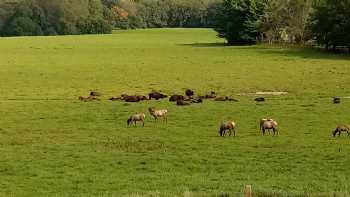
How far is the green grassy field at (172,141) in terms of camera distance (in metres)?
16.4

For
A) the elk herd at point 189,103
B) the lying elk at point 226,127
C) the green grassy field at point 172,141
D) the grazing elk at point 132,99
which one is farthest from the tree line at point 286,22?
the lying elk at point 226,127

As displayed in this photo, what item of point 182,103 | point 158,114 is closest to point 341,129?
point 158,114

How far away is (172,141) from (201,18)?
558ft

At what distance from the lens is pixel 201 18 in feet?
626

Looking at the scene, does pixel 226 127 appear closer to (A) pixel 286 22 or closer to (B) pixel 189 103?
(B) pixel 189 103

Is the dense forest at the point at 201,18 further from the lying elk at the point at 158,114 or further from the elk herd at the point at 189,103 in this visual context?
the lying elk at the point at 158,114

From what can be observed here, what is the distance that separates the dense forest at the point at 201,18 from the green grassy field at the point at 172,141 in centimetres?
2796

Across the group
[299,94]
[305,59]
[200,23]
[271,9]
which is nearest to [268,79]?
[299,94]

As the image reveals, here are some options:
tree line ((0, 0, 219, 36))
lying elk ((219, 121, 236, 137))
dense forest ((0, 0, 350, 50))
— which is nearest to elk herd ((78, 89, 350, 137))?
lying elk ((219, 121, 236, 137))

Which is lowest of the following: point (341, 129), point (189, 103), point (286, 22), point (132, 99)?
point (132, 99)

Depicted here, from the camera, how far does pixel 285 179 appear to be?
54.6 feet

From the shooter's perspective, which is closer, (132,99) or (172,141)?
(172,141)

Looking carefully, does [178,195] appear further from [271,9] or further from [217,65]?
[271,9]

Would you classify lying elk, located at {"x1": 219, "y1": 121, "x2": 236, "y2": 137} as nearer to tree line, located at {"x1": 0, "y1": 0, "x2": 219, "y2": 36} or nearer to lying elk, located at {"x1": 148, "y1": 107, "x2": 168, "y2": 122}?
lying elk, located at {"x1": 148, "y1": 107, "x2": 168, "y2": 122}
